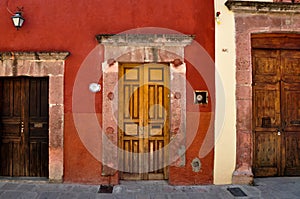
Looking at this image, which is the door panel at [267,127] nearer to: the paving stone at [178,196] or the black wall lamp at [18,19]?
the paving stone at [178,196]

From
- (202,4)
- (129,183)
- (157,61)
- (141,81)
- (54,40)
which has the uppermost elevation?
(202,4)

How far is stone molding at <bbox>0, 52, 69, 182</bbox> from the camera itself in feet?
15.6

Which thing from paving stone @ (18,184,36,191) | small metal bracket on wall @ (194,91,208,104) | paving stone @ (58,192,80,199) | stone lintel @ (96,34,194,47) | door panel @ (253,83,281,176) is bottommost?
paving stone @ (58,192,80,199)

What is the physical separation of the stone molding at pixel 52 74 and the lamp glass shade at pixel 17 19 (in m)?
0.57

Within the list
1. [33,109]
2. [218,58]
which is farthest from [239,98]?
[33,109]

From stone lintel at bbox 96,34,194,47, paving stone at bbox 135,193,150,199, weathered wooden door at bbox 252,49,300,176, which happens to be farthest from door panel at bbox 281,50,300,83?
paving stone at bbox 135,193,150,199

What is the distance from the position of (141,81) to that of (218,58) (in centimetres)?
167

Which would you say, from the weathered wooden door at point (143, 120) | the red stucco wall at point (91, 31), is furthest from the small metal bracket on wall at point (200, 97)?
the weathered wooden door at point (143, 120)

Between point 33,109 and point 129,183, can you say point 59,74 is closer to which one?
point 33,109

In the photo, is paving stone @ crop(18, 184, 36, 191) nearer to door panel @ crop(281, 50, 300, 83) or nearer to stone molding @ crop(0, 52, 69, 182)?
stone molding @ crop(0, 52, 69, 182)

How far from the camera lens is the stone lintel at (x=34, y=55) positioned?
4.76m

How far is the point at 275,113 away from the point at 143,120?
2887mm

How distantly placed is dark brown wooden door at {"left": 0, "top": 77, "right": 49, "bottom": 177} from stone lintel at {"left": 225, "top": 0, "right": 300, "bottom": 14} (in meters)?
4.19

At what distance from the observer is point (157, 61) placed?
16.0 feet
